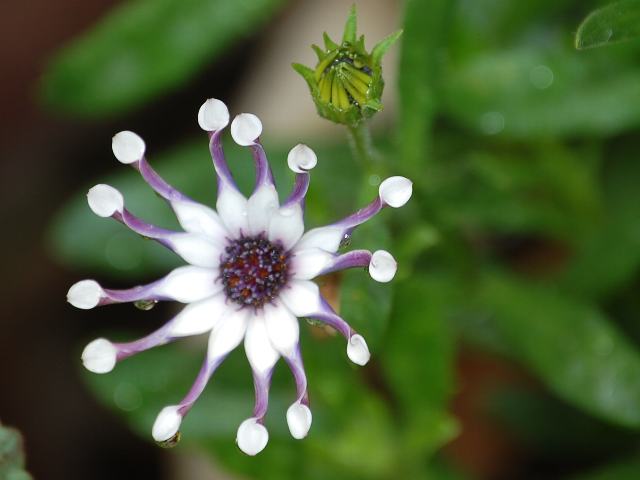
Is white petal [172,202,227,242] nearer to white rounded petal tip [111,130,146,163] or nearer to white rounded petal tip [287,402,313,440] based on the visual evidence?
white rounded petal tip [111,130,146,163]

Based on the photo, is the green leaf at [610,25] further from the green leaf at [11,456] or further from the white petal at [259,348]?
the green leaf at [11,456]

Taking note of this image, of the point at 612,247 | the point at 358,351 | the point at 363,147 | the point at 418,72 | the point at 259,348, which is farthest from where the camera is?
the point at 612,247

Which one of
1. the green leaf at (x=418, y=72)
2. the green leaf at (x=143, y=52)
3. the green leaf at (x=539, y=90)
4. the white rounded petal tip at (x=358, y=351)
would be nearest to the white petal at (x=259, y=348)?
the white rounded petal tip at (x=358, y=351)

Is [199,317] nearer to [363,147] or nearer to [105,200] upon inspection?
[105,200]

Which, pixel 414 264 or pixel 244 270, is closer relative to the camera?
pixel 244 270

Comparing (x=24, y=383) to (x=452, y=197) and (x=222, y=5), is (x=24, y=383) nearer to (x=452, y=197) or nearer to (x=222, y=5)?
(x=222, y=5)

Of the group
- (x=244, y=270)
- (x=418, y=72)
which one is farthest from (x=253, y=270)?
(x=418, y=72)
